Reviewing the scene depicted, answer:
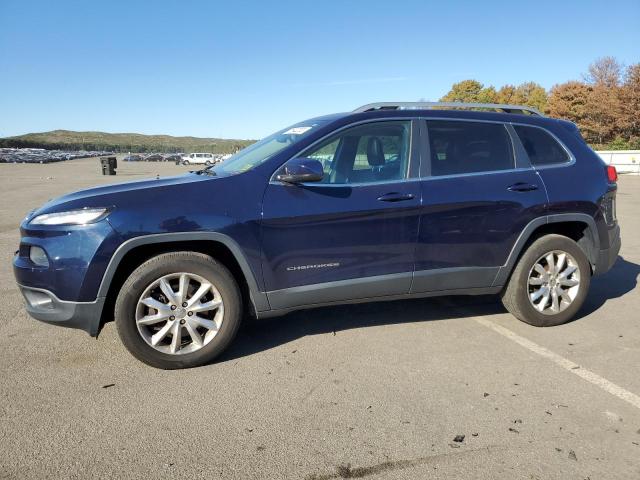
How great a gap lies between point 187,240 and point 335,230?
40.8 inches

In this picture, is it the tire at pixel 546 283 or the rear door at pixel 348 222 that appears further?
the tire at pixel 546 283

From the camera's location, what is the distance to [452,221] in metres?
3.79

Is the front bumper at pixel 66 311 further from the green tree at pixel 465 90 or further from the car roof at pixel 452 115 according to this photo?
the green tree at pixel 465 90

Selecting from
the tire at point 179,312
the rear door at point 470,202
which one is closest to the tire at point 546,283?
the rear door at point 470,202

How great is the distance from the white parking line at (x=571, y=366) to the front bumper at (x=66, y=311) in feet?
10.4

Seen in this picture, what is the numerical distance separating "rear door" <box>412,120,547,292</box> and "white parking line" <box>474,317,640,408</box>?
45 cm

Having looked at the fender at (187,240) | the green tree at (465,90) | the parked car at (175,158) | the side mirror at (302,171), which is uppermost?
the green tree at (465,90)

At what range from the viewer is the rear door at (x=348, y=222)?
341 centimetres

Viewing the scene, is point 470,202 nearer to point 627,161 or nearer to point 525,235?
point 525,235

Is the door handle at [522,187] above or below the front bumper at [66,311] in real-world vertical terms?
above

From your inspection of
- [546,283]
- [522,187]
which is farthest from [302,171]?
[546,283]

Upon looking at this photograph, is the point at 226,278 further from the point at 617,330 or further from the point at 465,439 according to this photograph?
A: the point at 617,330

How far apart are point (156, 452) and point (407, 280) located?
84.3 inches

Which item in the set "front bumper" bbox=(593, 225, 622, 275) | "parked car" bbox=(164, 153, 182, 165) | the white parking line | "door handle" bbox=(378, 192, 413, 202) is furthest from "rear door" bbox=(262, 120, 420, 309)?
"parked car" bbox=(164, 153, 182, 165)
